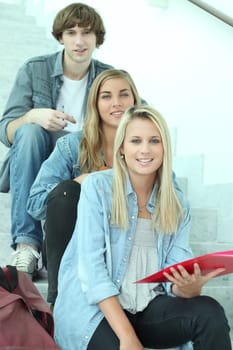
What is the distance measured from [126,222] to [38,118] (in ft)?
1.89

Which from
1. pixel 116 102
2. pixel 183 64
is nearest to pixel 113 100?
pixel 116 102

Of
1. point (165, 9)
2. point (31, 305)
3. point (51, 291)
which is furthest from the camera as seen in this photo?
point (165, 9)

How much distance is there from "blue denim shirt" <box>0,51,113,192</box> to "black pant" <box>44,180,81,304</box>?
459 mm

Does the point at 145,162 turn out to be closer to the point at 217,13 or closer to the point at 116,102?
the point at 116,102

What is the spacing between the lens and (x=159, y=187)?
150 centimetres

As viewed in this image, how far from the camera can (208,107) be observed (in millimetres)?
2809

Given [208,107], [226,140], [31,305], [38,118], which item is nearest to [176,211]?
[31,305]

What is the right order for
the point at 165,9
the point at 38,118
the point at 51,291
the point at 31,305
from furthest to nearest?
the point at 165,9
the point at 38,118
the point at 51,291
the point at 31,305

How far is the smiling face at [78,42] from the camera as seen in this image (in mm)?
1986

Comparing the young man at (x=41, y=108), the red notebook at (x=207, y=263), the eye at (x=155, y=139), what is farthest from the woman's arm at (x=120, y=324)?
the young man at (x=41, y=108)

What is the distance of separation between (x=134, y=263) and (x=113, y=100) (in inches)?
20.9

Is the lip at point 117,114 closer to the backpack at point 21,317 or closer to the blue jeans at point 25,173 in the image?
the blue jeans at point 25,173

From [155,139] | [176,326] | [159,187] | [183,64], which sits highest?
[183,64]

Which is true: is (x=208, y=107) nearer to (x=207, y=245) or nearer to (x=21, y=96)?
(x=207, y=245)
